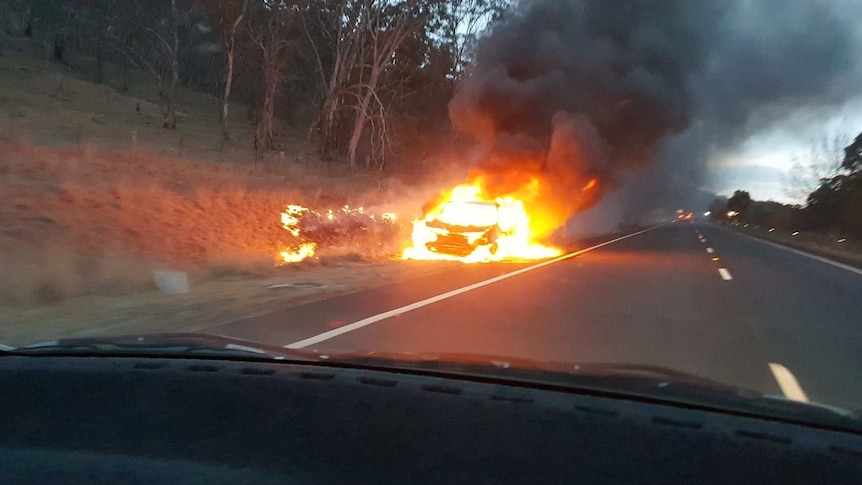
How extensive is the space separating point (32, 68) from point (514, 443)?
55873 mm

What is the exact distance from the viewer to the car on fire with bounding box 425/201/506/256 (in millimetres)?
23297

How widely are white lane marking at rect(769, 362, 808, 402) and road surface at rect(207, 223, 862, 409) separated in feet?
0.06

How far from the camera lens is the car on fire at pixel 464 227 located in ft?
76.4

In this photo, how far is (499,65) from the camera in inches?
1336

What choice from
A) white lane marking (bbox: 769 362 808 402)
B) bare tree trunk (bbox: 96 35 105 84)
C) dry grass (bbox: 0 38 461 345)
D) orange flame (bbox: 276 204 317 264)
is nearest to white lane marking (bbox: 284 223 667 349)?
dry grass (bbox: 0 38 461 345)

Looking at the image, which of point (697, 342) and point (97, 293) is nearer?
point (697, 342)

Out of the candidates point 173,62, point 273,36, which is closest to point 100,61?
point 173,62

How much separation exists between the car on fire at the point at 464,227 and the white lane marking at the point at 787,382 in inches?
576

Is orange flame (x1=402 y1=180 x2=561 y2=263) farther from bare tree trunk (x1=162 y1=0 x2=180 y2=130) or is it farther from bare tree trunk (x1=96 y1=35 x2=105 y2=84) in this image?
bare tree trunk (x1=96 y1=35 x2=105 y2=84)

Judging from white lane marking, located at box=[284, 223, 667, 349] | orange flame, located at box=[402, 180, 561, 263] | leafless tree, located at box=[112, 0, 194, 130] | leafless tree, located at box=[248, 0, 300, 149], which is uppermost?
leafless tree, located at box=[112, 0, 194, 130]

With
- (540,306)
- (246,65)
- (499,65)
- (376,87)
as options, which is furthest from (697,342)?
(246,65)

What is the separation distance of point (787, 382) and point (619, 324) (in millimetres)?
3636

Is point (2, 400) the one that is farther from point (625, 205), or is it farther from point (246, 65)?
point (625, 205)

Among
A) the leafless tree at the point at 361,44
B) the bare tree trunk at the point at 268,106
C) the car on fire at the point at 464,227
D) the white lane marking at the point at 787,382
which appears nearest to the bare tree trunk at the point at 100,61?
the bare tree trunk at the point at 268,106
